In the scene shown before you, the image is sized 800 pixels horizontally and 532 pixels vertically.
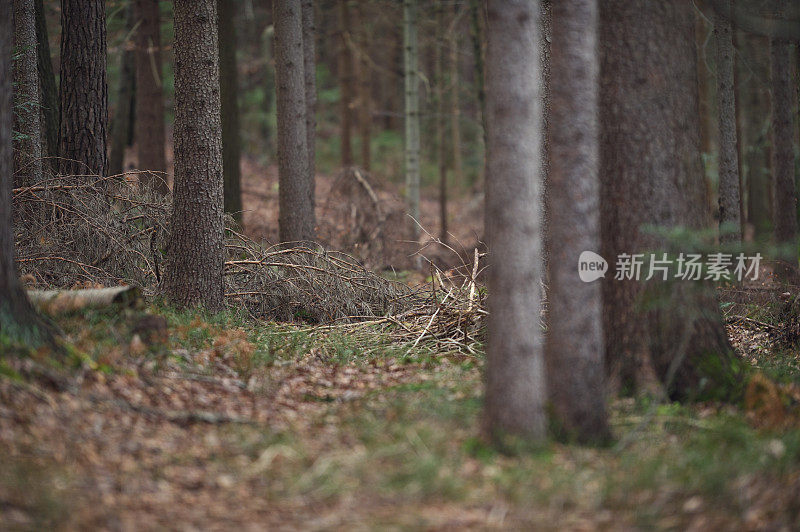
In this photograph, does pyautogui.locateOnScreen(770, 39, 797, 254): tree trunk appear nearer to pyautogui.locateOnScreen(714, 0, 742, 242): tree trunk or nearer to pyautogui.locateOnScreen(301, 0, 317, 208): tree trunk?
pyautogui.locateOnScreen(714, 0, 742, 242): tree trunk

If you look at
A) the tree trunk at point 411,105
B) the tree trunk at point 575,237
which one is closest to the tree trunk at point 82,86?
the tree trunk at point 575,237

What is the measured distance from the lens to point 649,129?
609 cm

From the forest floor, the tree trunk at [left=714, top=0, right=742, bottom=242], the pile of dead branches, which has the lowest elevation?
the forest floor

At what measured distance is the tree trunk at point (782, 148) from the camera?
40.6 ft

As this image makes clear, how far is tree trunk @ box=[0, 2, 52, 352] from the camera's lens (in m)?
5.34

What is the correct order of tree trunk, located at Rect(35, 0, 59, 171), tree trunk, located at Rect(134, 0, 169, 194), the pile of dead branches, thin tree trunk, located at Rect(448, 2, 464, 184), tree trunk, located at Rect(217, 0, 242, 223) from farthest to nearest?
thin tree trunk, located at Rect(448, 2, 464, 184)
tree trunk, located at Rect(134, 0, 169, 194)
tree trunk, located at Rect(217, 0, 242, 223)
tree trunk, located at Rect(35, 0, 59, 171)
the pile of dead branches

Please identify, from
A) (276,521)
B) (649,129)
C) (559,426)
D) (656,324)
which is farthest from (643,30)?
(276,521)

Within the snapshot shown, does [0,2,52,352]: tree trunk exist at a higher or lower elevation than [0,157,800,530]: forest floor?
higher

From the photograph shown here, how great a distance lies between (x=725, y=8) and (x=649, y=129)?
1392 millimetres

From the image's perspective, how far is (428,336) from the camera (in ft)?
26.9

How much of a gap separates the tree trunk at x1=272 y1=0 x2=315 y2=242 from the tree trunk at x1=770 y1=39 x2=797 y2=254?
8072 millimetres

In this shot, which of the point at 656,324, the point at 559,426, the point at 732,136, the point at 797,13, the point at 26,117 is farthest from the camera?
the point at 732,136

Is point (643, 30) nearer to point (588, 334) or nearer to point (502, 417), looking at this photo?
point (588, 334)

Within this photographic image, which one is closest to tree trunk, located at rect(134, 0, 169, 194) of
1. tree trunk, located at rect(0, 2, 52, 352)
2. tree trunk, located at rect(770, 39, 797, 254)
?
tree trunk, located at rect(0, 2, 52, 352)
